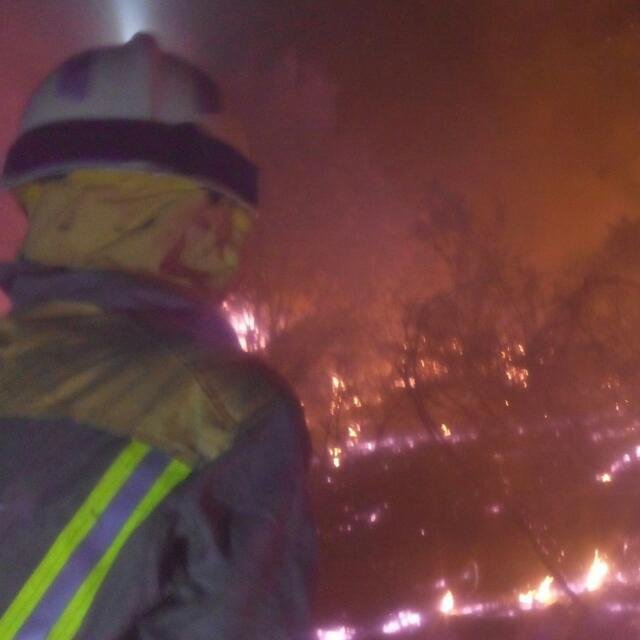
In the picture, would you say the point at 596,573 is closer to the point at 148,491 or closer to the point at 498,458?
the point at 498,458

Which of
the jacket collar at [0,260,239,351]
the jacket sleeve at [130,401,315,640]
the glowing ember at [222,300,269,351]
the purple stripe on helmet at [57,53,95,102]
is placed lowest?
the jacket sleeve at [130,401,315,640]

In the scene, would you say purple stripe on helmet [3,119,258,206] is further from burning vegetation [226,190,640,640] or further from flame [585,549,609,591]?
flame [585,549,609,591]

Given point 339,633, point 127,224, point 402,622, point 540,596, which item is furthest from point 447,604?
point 127,224

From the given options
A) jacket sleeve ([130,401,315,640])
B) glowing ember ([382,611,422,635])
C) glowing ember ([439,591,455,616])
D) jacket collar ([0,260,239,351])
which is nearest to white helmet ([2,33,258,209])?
jacket collar ([0,260,239,351])

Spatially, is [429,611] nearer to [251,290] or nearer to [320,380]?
[320,380]

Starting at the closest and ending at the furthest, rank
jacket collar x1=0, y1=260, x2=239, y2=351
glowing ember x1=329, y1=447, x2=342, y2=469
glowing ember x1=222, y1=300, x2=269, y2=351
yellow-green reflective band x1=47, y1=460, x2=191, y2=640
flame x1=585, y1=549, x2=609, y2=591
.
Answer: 1. yellow-green reflective band x1=47, y1=460, x2=191, y2=640
2. jacket collar x1=0, y1=260, x2=239, y2=351
3. flame x1=585, y1=549, x2=609, y2=591
4. glowing ember x1=329, y1=447, x2=342, y2=469
5. glowing ember x1=222, y1=300, x2=269, y2=351

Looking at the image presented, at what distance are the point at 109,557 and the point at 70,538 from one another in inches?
1.8

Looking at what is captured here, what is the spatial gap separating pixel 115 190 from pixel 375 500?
912cm

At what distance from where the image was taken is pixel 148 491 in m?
0.94

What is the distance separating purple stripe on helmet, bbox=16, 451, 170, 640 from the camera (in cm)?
90

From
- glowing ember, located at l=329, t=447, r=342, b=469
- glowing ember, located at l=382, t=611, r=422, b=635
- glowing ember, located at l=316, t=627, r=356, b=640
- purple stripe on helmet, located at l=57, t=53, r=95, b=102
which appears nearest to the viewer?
A: purple stripe on helmet, located at l=57, t=53, r=95, b=102

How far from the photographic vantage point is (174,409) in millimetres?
973

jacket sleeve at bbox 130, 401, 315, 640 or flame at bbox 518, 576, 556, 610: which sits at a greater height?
flame at bbox 518, 576, 556, 610

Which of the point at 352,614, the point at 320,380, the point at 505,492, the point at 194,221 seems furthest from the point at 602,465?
the point at 194,221
